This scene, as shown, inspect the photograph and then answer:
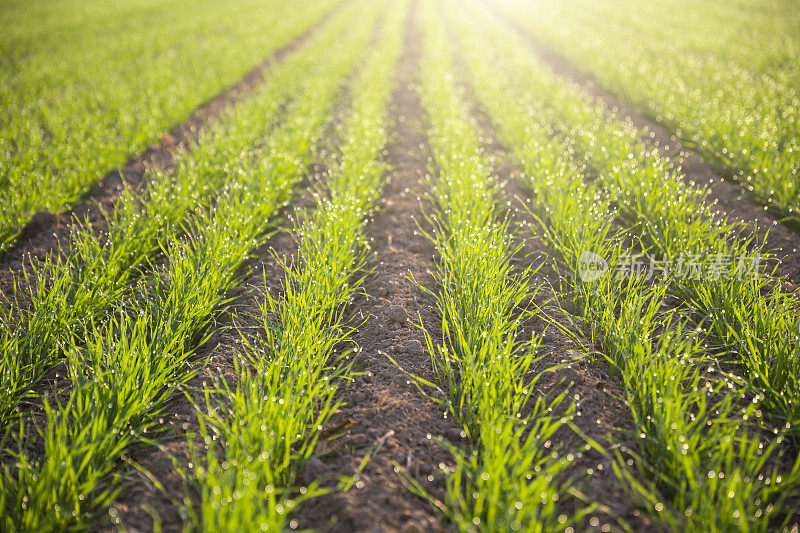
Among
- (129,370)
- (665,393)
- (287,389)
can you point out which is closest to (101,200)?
(129,370)

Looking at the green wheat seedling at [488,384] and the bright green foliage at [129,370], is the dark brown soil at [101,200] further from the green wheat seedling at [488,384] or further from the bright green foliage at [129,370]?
the green wheat seedling at [488,384]

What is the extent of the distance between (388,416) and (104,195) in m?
3.32

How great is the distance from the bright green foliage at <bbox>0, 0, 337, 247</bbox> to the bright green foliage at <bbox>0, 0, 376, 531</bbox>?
139cm

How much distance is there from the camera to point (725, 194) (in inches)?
146

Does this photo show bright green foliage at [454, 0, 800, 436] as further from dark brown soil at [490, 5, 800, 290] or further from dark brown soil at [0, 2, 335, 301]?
dark brown soil at [0, 2, 335, 301]

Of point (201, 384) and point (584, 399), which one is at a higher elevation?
point (201, 384)

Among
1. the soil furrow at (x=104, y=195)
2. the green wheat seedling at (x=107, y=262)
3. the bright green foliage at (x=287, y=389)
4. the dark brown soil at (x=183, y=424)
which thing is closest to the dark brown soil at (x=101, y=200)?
the soil furrow at (x=104, y=195)

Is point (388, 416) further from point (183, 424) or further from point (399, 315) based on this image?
point (183, 424)

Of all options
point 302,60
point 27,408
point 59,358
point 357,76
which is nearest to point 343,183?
point 59,358

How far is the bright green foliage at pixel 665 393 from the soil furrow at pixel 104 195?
303 centimetres

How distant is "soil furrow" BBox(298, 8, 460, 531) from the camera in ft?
5.04

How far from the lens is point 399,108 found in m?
6.45

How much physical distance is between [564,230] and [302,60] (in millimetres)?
8000

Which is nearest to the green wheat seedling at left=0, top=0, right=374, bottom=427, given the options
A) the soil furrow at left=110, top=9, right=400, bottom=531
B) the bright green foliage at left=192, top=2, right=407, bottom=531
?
the soil furrow at left=110, top=9, right=400, bottom=531
